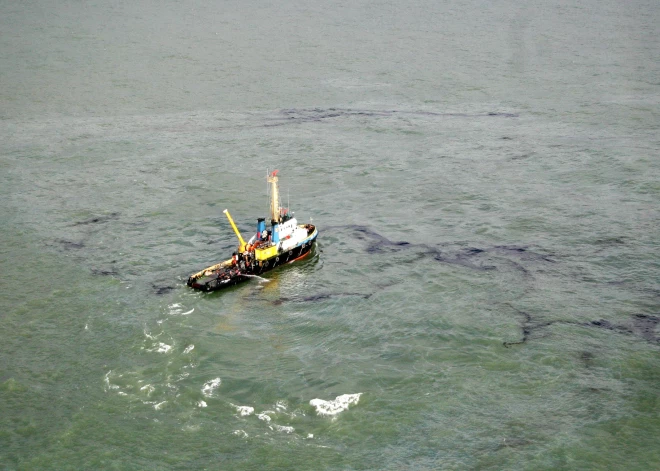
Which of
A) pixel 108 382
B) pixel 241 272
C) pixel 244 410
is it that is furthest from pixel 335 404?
pixel 241 272

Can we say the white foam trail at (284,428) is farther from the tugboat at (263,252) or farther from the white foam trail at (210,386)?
the tugboat at (263,252)

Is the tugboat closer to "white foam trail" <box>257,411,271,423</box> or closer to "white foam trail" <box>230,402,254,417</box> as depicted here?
"white foam trail" <box>230,402,254,417</box>

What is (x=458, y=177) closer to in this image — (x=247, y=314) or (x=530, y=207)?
(x=530, y=207)

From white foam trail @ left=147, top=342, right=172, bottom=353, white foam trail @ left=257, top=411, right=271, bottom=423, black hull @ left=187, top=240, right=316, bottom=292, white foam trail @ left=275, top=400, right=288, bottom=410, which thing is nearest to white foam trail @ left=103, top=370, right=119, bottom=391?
white foam trail @ left=147, top=342, right=172, bottom=353

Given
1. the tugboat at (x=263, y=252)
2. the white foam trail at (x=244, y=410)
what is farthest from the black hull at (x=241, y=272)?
the white foam trail at (x=244, y=410)

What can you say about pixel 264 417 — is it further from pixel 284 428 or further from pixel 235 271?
pixel 235 271

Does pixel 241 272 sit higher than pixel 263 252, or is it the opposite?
pixel 263 252
